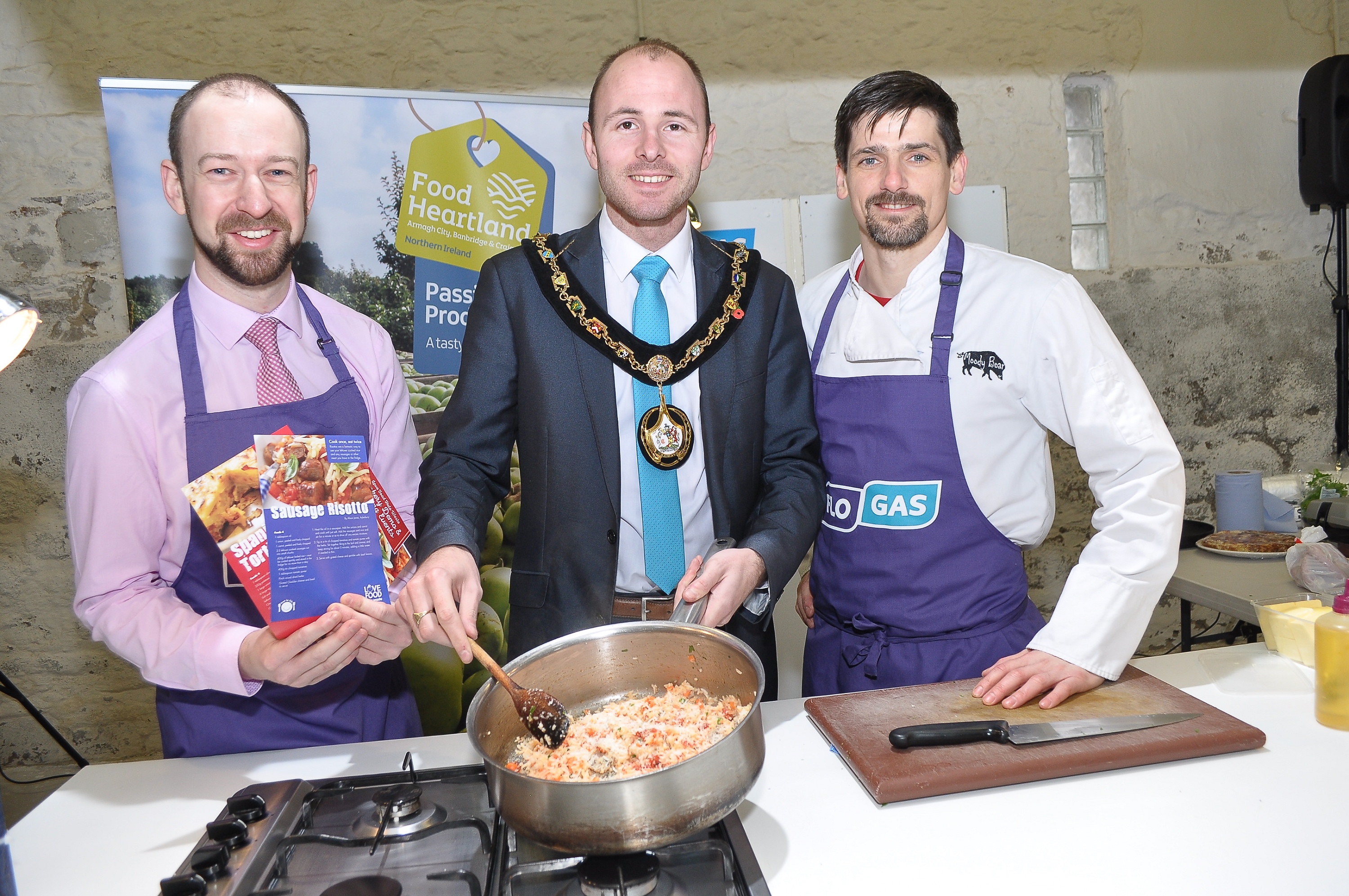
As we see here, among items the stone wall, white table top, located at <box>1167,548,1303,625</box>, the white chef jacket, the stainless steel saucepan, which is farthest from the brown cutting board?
the stone wall

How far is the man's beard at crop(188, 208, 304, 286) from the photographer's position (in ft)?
5.68

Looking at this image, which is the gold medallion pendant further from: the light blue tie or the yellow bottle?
the yellow bottle

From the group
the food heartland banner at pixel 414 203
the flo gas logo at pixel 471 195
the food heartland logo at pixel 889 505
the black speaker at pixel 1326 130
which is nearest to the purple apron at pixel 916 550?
the food heartland logo at pixel 889 505

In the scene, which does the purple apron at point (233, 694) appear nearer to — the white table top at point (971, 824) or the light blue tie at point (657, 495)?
the white table top at point (971, 824)

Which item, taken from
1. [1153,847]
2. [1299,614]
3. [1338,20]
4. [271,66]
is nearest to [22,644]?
Result: [271,66]

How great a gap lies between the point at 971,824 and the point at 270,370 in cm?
147

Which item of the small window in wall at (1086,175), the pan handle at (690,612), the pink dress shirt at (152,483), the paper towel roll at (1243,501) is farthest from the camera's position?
the small window in wall at (1086,175)

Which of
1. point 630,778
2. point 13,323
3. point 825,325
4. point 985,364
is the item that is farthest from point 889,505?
point 13,323

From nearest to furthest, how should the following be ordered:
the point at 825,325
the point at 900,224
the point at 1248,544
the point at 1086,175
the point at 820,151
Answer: the point at 900,224, the point at 825,325, the point at 1248,544, the point at 820,151, the point at 1086,175

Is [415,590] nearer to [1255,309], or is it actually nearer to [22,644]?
[22,644]

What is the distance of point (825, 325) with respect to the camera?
82.7 inches

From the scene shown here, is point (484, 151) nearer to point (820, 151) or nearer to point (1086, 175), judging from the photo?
point (820, 151)

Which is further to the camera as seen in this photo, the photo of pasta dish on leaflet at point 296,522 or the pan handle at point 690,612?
the pan handle at point 690,612

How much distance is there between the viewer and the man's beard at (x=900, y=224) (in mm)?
1968
